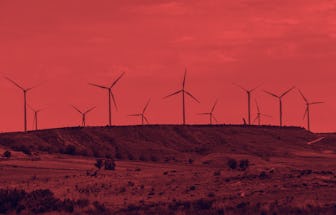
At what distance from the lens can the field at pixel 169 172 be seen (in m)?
77.4

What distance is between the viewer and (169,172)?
4122 inches

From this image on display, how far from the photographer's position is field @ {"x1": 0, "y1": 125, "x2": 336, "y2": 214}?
7738cm

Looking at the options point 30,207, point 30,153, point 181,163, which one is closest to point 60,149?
point 30,153

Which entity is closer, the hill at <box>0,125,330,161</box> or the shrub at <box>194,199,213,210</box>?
the shrub at <box>194,199,213,210</box>

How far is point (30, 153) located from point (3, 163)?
19.6 m

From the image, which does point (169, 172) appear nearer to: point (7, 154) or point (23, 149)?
point (7, 154)

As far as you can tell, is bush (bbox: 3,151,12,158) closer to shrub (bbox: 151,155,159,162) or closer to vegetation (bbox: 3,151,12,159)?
vegetation (bbox: 3,151,12,159)

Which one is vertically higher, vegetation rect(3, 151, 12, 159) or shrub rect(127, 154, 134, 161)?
vegetation rect(3, 151, 12, 159)

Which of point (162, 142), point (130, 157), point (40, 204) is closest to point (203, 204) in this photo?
point (40, 204)

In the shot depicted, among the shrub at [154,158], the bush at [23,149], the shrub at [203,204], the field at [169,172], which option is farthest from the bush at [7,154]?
the shrub at [203,204]

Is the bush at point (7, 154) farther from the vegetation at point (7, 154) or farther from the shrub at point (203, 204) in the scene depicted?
the shrub at point (203, 204)

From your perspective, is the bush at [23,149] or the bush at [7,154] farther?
the bush at [23,149]

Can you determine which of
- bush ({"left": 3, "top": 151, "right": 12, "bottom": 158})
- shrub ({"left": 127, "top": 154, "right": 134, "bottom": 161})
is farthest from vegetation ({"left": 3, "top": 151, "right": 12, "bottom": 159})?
shrub ({"left": 127, "top": 154, "right": 134, "bottom": 161})

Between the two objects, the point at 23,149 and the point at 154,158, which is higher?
the point at 23,149
